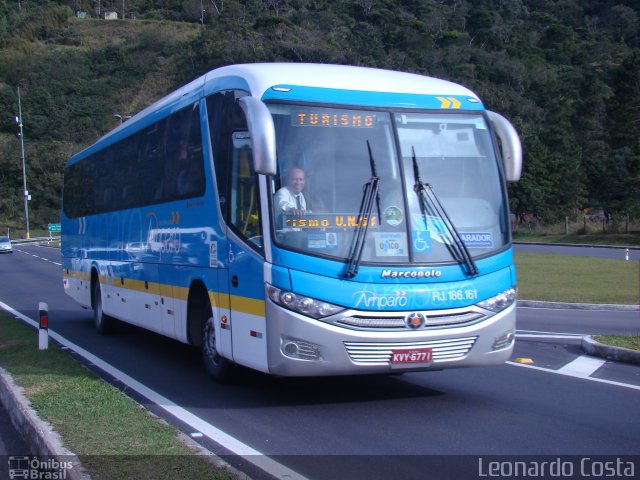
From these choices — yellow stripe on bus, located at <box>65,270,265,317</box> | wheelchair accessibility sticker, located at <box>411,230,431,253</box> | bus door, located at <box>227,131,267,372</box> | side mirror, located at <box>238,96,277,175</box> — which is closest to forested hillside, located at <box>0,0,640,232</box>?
yellow stripe on bus, located at <box>65,270,265,317</box>

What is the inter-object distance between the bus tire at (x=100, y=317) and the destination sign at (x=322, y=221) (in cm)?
806

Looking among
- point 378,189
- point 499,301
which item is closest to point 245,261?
point 378,189

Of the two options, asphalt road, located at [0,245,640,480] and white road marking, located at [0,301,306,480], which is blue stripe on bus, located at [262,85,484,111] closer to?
asphalt road, located at [0,245,640,480]

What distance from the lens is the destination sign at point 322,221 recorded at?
783 centimetres

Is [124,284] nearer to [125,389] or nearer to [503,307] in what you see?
[125,389]

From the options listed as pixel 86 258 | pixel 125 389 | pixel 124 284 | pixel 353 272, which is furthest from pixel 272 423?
pixel 86 258

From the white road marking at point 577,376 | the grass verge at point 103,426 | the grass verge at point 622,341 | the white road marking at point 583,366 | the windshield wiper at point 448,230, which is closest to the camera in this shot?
the grass verge at point 103,426

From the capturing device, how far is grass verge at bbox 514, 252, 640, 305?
20453 mm

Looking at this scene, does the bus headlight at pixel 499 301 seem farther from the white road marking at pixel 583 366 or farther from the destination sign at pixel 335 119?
the white road marking at pixel 583 366

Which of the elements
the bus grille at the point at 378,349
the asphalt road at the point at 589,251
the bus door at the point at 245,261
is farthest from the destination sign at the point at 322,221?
the asphalt road at the point at 589,251

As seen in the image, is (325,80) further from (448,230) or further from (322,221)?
(448,230)

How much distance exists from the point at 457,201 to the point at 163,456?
3957 millimetres

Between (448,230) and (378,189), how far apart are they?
83 cm

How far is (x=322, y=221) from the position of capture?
7.84 metres
